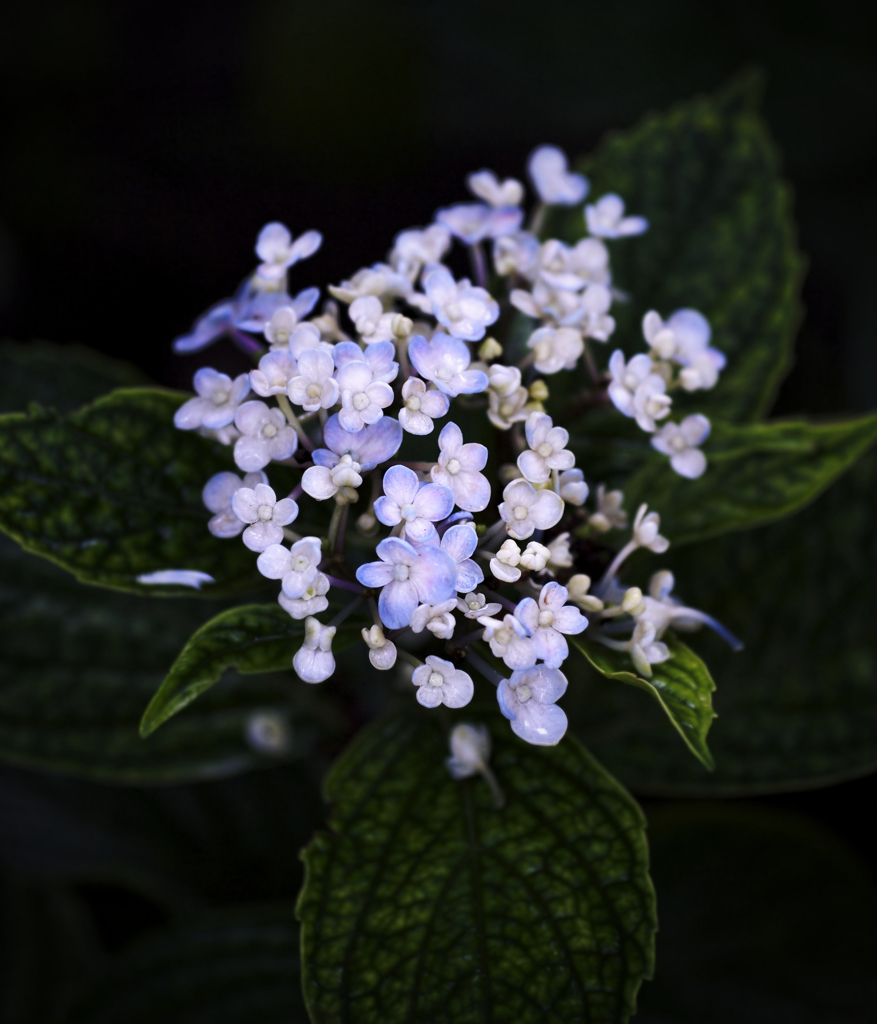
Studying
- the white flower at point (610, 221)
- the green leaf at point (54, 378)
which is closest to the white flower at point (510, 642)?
the white flower at point (610, 221)

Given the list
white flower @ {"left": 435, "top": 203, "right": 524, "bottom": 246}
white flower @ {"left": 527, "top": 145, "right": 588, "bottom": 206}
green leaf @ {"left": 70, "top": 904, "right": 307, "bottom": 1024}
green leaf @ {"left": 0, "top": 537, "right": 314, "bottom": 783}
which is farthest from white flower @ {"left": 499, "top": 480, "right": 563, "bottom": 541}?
green leaf @ {"left": 70, "top": 904, "right": 307, "bottom": 1024}

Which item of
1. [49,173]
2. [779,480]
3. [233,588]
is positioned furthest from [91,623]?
[49,173]

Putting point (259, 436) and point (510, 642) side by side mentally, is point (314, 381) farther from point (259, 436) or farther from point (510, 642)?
point (510, 642)

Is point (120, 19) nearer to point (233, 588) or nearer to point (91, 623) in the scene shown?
point (91, 623)

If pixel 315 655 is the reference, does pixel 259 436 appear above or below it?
above

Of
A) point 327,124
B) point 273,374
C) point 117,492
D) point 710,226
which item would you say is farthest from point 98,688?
point 327,124

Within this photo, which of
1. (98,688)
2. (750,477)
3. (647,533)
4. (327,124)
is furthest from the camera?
(327,124)
